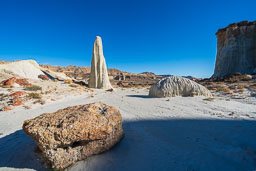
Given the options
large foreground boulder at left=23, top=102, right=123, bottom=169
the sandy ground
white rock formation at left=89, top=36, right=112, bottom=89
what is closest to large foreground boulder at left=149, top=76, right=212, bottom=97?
the sandy ground

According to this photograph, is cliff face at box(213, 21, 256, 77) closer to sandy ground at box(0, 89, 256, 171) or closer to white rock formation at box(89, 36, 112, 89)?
white rock formation at box(89, 36, 112, 89)

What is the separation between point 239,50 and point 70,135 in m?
36.2

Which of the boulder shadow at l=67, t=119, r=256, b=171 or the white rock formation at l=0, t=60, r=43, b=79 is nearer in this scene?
the boulder shadow at l=67, t=119, r=256, b=171

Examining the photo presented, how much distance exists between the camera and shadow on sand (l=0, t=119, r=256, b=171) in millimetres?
1688

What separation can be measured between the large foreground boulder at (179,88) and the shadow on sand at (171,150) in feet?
14.5

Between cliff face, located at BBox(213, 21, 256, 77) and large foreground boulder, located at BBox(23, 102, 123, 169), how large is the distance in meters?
33.6

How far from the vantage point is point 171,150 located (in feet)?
6.75

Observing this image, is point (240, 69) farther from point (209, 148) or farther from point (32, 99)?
point (32, 99)

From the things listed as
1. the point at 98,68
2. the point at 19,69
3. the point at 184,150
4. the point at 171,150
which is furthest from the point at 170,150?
the point at 19,69

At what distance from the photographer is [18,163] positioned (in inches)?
76.7

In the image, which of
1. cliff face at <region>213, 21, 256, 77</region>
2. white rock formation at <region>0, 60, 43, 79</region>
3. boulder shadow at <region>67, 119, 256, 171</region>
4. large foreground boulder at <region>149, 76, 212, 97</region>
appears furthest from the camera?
cliff face at <region>213, 21, 256, 77</region>

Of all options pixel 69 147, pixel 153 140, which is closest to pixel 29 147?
pixel 69 147

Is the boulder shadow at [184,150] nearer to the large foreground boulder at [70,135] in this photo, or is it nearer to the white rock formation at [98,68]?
the large foreground boulder at [70,135]

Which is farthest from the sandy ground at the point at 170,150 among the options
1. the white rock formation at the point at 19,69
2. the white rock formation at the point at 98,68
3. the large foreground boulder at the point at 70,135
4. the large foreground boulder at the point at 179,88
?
the white rock formation at the point at 19,69
